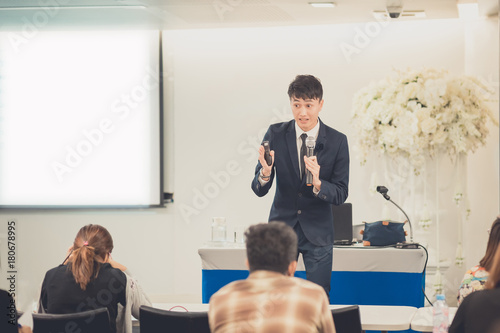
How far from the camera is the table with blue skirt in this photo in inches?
172

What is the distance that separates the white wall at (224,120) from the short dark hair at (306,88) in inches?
130

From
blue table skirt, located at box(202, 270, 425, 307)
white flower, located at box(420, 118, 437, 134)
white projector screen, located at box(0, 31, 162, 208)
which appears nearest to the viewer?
blue table skirt, located at box(202, 270, 425, 307)

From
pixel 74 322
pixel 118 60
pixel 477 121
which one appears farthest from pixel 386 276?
pixel 118 60

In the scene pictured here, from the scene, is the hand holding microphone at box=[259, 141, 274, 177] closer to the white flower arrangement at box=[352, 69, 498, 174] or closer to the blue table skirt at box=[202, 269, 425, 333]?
the blue table skirt at box=[202, 269, 425, 333]

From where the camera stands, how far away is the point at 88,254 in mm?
2980

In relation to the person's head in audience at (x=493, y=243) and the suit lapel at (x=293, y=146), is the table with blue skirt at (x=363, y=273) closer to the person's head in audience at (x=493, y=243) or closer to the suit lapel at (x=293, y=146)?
the suit lapel at (x=293, y=146)

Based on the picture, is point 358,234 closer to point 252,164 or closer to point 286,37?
point 252,164

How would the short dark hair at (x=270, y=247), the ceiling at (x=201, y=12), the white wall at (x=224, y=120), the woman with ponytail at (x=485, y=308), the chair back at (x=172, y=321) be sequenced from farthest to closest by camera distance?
the white wall at (x=224, y=120)
the ceiling at (x=201, y=12)
the chair back at (x=172, y=321)
the woman with ponytail at (x=485, y=308)
the short dark hair at (x=270, y=247)

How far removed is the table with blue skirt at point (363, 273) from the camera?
4363 millimetres

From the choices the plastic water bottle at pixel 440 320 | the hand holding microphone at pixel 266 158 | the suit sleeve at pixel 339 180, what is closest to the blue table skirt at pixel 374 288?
the suit sleeve at pixel 339 180

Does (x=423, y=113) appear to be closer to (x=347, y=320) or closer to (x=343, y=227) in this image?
(x=343, y=227)

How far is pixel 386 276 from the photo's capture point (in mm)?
4395

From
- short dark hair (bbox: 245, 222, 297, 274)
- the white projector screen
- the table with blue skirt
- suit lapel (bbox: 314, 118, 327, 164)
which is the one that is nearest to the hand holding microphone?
suit lapel (bbox: 314, 118, 327, 164)

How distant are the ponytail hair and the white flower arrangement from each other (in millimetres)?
2636
